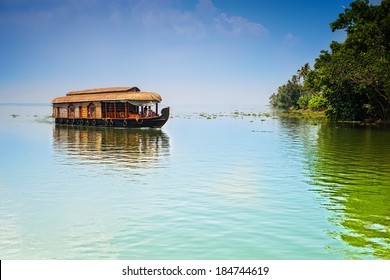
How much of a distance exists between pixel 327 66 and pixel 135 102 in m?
13.0

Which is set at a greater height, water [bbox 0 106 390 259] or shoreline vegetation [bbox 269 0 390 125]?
shoreline vegetation [bbox 269 0 390 125]

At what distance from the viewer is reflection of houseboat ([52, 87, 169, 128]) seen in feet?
103

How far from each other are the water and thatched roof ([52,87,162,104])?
46.9ft

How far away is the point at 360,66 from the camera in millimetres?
29531

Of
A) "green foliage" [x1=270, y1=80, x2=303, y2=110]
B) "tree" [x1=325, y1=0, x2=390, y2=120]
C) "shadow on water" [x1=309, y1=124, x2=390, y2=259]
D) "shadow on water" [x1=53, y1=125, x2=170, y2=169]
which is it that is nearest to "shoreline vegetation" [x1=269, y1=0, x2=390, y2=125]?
"tree" [x1=325, y1=0, x2=390, y2=120]

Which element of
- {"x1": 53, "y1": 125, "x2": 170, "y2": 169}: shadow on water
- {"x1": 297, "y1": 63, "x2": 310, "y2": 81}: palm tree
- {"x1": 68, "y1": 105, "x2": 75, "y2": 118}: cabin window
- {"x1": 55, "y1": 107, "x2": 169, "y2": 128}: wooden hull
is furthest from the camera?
{"x1": 297, "y1": 63, "x2": 310, "y2": 81}: palm tree

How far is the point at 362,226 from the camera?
25.7 ft

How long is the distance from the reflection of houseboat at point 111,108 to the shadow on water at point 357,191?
14.5 metres

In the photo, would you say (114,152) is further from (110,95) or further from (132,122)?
(110,95)

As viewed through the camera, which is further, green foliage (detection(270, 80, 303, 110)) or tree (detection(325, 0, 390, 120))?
green foliage (detection(270, 80, 303, 110))

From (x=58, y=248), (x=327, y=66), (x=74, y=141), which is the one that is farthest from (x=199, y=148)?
(x=327, y=66)

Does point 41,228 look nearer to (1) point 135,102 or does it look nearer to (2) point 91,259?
(2) point 91,259

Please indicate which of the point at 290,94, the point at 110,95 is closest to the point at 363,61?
the point at 110,95

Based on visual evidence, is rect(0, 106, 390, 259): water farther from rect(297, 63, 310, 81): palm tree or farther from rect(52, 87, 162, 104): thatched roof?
rect(297, 63, 310, 81): palm tree
